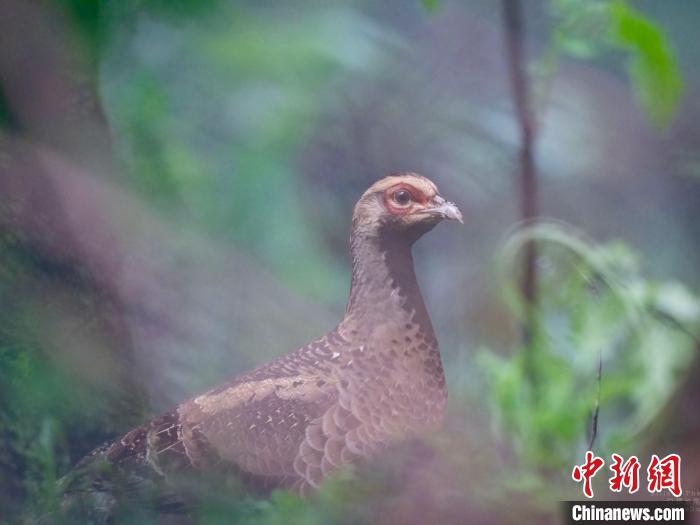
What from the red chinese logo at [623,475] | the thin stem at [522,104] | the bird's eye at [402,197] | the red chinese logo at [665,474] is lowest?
the red chinese logo at [665,474]

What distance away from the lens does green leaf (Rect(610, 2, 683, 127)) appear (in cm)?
146

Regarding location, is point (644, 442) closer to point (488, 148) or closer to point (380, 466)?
point (380, 466)

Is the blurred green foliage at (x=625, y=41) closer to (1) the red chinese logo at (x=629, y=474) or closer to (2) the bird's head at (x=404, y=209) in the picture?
(2) the bird's head at (x=404, y=209)

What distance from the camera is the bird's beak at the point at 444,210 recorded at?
1.29 metres

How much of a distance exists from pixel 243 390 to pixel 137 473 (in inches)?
7.1

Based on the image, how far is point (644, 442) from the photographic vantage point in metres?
1.24

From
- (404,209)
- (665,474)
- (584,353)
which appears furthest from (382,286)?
(665,474)

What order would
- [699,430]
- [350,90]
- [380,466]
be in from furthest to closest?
1. [350,90]
2. [380,466]
3. [699,430]

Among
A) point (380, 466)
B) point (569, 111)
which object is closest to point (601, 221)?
point (569, 111)

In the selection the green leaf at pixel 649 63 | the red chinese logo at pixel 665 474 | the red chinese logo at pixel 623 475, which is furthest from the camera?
the green leaf at pixel 649 63

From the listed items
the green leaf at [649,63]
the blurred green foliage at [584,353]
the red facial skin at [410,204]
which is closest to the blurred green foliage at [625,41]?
the green leaf at [649,63]

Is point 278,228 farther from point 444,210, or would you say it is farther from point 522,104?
point 522,104

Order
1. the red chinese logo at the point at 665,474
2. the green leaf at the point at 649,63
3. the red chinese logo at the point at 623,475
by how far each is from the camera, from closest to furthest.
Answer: the red chinese logo at the point at 665,474 → the red chinese logo at the point at 623,475 → the green leaf at the point at 649,63

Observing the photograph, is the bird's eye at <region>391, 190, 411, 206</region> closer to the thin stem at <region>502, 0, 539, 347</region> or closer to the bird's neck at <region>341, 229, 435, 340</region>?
the bird's neck at <region>341, 229, 435, 340</region>
